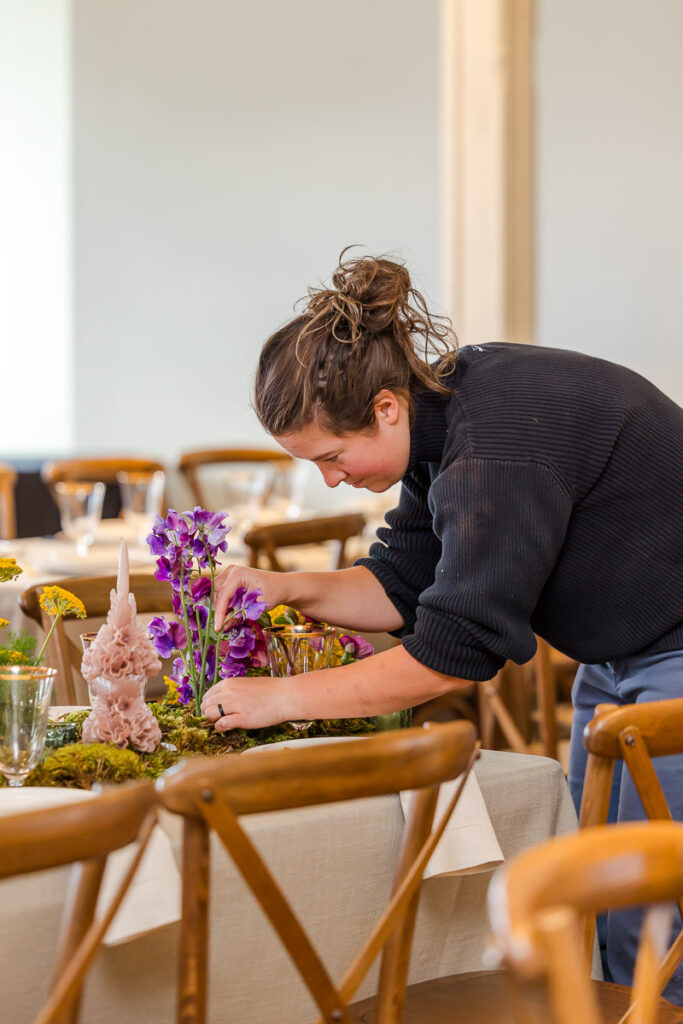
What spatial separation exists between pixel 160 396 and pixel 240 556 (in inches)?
114

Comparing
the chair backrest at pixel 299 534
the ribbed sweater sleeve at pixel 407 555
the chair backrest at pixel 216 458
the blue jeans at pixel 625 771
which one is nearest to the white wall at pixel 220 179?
the chair backrest at pixel 216 458

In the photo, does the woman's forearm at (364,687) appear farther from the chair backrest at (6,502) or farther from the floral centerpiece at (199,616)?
the chair backrest at (6,502)

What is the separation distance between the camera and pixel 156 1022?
43.1 inches

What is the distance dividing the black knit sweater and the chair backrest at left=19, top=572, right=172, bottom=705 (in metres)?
0.58

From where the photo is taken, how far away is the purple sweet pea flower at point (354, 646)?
5.15ft

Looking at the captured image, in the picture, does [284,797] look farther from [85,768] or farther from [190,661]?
[190,661]

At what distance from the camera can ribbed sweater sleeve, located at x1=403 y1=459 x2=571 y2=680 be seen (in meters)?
1.35

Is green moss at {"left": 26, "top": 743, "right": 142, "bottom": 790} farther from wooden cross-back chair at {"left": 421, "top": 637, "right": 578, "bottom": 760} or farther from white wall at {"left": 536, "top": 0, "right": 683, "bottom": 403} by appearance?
white wall at {"left": 536, "top": 0, "right": 683, "bottom": 403}

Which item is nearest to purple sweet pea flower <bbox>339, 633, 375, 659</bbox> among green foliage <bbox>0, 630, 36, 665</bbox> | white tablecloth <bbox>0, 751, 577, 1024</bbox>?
white tablecloth <bbox>0, 751, 577, 1024</bbox>

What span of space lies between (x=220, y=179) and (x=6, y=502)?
2168mm

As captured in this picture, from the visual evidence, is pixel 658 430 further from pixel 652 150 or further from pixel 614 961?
pixel 652 150

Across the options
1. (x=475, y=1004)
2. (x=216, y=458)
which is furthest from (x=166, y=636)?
(x=216, y=458)

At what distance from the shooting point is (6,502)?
13.8ft

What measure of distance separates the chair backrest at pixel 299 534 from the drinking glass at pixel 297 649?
50.4 inches
